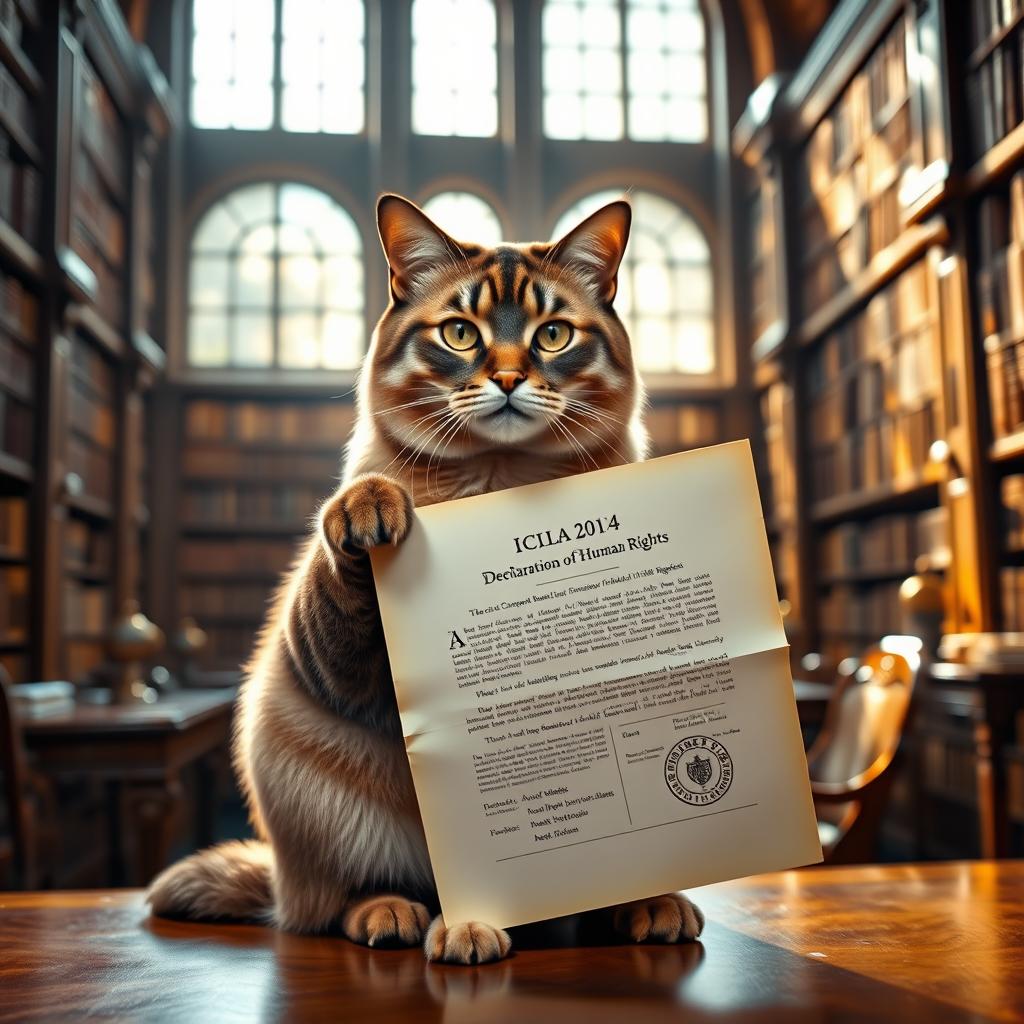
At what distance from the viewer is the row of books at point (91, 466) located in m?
5.51

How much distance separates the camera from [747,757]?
79 cm

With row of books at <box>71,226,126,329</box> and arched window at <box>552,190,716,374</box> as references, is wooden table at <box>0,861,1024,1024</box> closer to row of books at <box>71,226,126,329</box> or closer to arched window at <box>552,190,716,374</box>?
row of books at <box>71,226,126,329</box>

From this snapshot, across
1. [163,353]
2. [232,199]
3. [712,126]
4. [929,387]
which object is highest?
[712,126]

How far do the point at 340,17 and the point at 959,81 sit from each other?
5.03 meters

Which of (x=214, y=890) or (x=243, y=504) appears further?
(x=243, y=504)

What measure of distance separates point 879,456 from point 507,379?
4.92 meters

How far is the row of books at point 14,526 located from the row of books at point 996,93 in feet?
14.2

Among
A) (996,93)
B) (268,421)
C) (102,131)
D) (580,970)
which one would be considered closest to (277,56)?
(102,131)

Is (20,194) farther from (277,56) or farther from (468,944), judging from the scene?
(468,944)

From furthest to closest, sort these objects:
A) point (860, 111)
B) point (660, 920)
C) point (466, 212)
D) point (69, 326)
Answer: point (466, 212), point (860, 111), point (69, 326), point (660, 920)

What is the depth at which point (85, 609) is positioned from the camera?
18.7 ft

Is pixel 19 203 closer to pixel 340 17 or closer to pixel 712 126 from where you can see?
pixel 340 17

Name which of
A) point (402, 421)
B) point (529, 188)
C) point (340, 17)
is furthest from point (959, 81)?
point (340, 17)

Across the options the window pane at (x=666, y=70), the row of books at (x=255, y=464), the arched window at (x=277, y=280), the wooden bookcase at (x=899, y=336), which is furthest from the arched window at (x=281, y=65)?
the wooden bookcase at (x=899, y=336)
